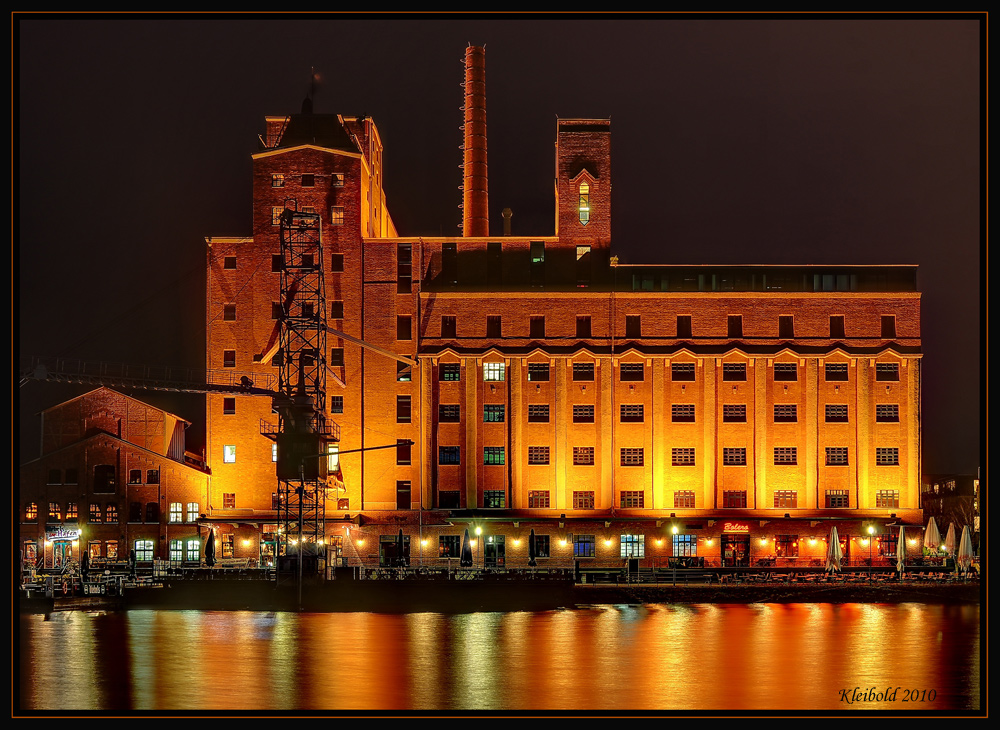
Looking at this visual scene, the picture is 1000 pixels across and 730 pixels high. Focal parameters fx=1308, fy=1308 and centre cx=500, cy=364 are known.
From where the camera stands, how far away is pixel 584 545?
74438 millimetres

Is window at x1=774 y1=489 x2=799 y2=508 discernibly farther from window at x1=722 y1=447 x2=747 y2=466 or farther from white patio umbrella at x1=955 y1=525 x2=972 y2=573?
white patio umbrella at x1=955 y1=525 x2=972 y2=573

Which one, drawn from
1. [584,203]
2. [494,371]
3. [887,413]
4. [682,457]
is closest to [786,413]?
[887,413]

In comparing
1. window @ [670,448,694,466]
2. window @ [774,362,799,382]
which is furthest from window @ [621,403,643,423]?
window @ [774,362,799,382]

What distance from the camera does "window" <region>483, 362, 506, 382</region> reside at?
76188 millimetres

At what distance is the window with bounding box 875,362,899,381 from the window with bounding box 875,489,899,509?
6.54m

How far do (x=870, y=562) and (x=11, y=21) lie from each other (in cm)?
6069

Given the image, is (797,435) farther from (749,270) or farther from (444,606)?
(444,606)

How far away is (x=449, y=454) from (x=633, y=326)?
13.1 metres

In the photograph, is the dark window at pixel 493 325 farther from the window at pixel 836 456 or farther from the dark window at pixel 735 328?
the window at pixel 836 456

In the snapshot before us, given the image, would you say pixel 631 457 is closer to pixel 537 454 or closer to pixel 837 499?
pixel 537 454

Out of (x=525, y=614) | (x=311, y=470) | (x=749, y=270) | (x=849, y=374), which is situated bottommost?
(x=525, y=614)

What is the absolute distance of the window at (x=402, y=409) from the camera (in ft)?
250

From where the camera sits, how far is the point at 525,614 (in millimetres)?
56062
